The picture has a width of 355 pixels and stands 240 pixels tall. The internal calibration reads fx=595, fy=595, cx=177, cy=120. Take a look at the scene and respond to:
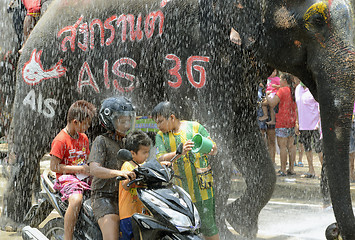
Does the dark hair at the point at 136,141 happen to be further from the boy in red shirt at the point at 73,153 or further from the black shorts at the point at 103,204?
the boy in red shirt at the point at 73,153

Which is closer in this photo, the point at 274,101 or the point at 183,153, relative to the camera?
the point at 183,153

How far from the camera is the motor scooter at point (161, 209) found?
312 cm

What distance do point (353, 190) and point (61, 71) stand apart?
12.9 feet

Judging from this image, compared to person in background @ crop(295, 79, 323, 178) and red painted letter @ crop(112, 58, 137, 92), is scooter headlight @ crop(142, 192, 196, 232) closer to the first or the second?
red painted letter @ crop(112, 58, 137, 92)

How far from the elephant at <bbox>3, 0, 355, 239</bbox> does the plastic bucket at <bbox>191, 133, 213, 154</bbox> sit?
828 millimetres

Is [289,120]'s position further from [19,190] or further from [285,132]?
[19,190]

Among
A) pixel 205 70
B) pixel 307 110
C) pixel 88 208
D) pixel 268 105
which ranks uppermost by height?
pixel 205 70

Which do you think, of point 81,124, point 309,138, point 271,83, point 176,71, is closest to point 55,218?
point 81,124

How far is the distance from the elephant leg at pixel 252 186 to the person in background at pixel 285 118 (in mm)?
3908

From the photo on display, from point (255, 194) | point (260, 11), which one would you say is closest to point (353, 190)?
point (255, 194)

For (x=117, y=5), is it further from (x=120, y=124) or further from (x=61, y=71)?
(x=120, y=124)

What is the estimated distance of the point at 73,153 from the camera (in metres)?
4.21

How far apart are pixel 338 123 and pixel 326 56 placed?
0.55 m

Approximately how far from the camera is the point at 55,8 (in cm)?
597
